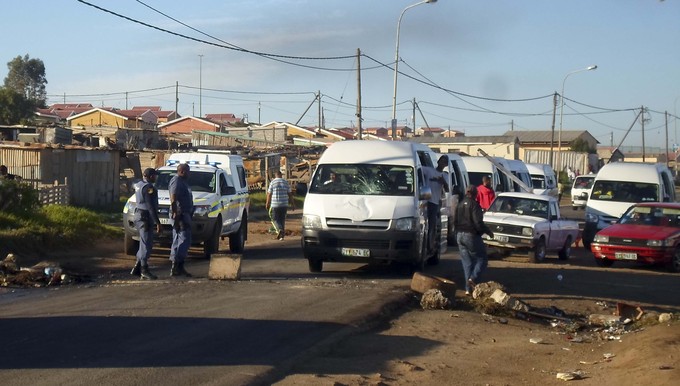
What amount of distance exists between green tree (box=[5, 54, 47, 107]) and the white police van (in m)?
71.5

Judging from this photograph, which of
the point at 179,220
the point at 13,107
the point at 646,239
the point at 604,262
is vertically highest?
the point at 13,107

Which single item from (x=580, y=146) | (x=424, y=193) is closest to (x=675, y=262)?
(x=424, y=193)

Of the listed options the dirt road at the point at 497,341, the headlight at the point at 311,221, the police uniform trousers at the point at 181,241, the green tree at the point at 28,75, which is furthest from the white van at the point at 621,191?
the green tree at the point at 28,75

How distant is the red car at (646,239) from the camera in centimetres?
1931

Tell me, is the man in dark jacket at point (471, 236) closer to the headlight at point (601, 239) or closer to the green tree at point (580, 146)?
the headlight at point (601, 239)

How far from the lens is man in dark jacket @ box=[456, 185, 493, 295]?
1392cm

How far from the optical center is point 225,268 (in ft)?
47.3

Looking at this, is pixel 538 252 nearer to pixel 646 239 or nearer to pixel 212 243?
pixel 646 239

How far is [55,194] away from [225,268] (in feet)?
46.0

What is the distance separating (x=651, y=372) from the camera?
8273 mm

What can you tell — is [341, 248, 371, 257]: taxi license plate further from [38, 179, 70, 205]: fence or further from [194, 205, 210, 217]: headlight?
[38, 179, 70, 205]: fence

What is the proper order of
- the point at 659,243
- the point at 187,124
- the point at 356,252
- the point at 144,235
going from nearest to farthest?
the point at 144,235
the point at 356,252
the point at 659,243
the point at 187,124

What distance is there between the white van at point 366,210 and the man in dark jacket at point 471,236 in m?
1.35

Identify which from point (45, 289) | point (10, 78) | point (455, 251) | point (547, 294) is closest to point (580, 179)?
point (455, 251)
